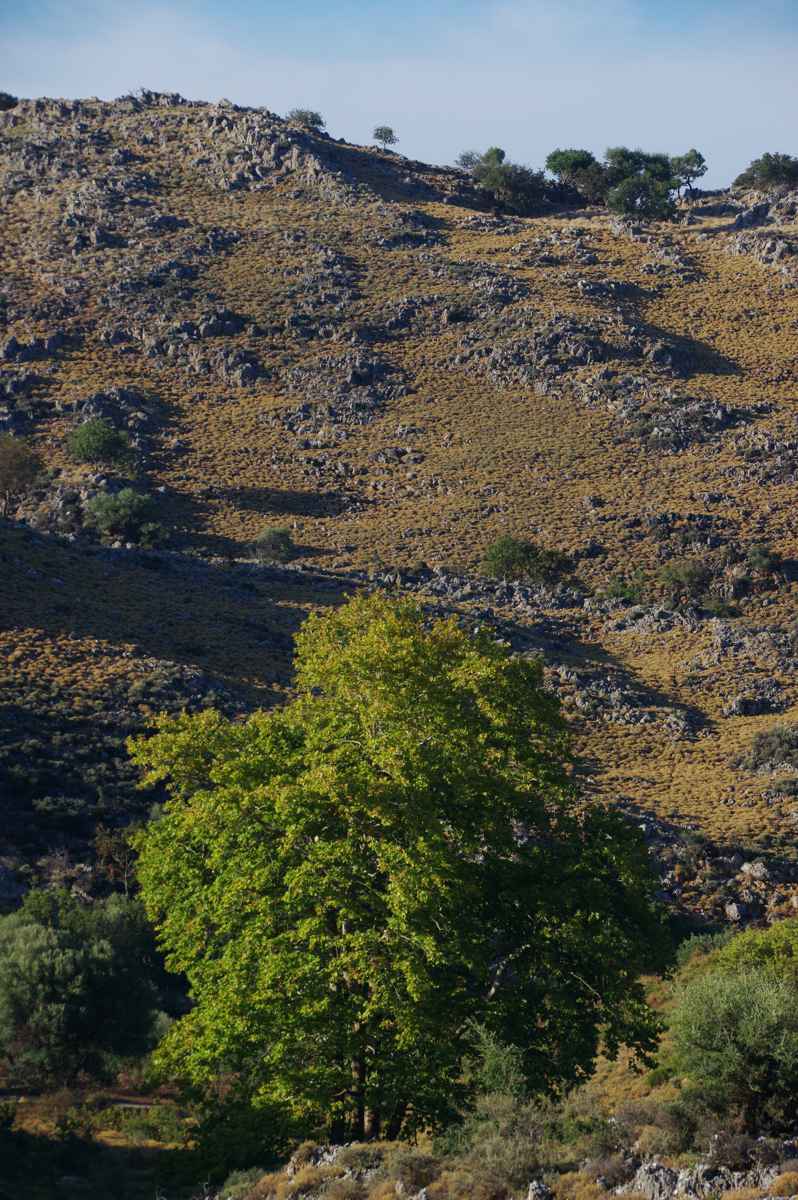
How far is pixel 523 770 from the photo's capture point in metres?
22.5

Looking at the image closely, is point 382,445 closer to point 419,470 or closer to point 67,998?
point 419,470

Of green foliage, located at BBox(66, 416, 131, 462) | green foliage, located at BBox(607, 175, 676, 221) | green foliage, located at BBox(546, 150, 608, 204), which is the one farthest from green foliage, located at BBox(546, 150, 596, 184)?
green foliage, located at BBox(66, 416, 131, 462)

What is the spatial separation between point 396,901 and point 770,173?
145 m

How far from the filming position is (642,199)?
13662 centimetres

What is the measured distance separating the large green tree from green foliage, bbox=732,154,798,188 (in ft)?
453

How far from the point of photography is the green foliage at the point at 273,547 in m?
72.8

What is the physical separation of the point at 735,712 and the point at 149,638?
28.5 m

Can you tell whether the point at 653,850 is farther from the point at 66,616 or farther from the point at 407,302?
the point at 407,302

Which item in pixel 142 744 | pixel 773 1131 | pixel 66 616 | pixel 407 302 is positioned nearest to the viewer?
pixel 773 1131

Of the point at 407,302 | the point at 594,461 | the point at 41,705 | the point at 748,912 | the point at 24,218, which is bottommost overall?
the point at 748,912

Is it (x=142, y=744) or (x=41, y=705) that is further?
(x=41, y=705)

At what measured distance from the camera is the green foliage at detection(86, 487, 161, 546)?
73.5 metres

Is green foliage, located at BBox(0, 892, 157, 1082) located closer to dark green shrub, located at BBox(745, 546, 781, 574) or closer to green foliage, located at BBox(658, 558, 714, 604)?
green foliage, located at BBox(658, 558, 714, 604)

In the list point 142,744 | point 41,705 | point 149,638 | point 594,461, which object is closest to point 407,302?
point 594,461
